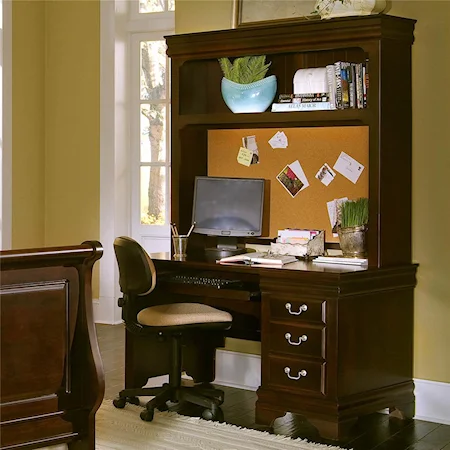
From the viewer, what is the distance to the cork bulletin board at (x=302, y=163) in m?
4.27

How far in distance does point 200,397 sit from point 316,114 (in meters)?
1.43

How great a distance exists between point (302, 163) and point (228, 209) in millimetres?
445

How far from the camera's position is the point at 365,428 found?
3920 mm

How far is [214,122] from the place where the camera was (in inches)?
171

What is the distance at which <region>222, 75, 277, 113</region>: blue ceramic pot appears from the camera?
14.1ft

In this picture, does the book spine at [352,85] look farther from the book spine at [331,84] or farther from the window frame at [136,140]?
the window frame at [136,140]

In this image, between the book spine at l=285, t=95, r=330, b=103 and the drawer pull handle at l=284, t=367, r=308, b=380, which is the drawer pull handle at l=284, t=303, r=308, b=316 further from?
the book spine at l=285, t=95, r=330, b=103

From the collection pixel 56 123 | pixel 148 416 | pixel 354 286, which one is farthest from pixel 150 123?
pixel 354 286

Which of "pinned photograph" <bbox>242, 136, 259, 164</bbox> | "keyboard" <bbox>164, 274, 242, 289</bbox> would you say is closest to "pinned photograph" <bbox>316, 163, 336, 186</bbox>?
"pinned photograph" <bbox>242, 136, 259, 164</bbox>

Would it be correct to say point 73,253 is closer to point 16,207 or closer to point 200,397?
point 200,397

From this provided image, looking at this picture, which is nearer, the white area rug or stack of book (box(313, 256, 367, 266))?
the white area rug

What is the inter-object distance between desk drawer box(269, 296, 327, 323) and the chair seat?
0.28 m

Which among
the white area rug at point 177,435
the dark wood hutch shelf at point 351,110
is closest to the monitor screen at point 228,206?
the dark wood hutch shelf at point 351,110

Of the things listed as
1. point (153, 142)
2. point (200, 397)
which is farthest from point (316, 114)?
point (153, 142)
